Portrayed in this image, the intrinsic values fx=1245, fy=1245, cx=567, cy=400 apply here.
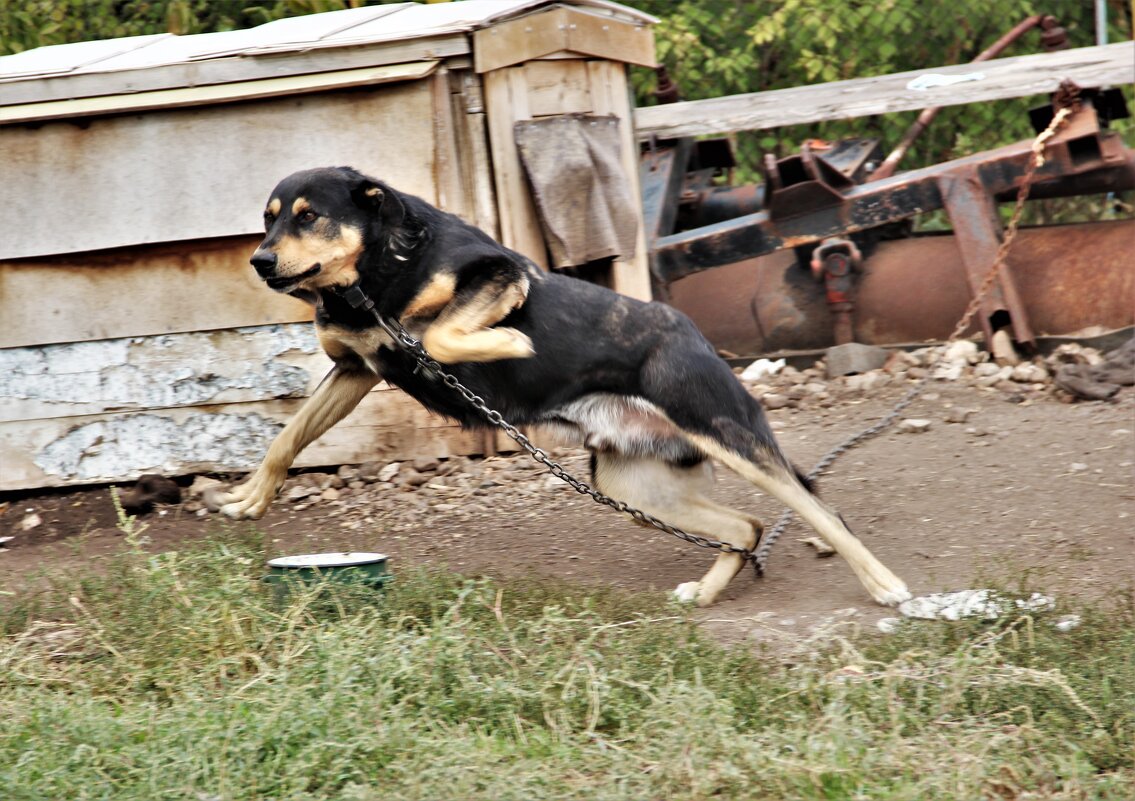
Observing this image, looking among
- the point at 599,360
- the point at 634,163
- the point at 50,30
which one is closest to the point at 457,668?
the point at 599,360

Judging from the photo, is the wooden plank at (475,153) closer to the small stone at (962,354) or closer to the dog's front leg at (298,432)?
the dog's front leg at (298,432)

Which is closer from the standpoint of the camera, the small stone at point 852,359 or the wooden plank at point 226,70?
the wooden plank at point 226,70

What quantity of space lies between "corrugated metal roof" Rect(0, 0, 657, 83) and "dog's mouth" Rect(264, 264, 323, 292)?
215 cm

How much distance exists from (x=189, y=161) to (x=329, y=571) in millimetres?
3054

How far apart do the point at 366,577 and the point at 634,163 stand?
12.7ft

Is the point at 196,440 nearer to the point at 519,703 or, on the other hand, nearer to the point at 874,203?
the point at 519,703

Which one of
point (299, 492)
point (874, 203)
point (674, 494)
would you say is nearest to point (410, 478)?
point (299, 492)

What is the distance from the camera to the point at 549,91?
670 centimetres

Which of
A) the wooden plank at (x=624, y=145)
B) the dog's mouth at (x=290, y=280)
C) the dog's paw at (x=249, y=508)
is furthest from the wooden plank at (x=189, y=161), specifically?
the dog's mouth at (x=290, y=280)

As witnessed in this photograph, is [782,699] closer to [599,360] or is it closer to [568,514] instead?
[599,360]

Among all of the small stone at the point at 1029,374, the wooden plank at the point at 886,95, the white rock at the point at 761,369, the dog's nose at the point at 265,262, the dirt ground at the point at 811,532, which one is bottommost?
the dirt ground at the point at 811,532

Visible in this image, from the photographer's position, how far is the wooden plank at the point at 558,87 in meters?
6.61

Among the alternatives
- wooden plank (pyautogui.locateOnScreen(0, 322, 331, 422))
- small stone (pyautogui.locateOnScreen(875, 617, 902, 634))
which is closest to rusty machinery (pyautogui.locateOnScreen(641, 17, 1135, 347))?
wooden plank (pyautogui.locateOnScreen(0, 322, 331, 422))

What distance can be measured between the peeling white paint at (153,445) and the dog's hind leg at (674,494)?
232 centimetres
